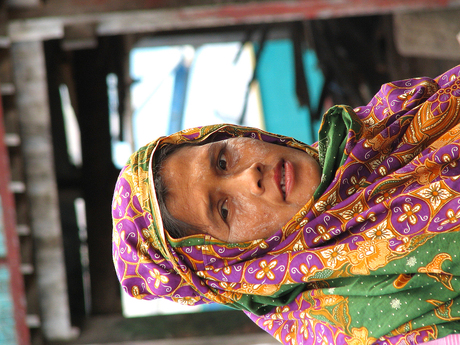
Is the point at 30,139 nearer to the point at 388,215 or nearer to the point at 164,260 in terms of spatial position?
the point at 164,260

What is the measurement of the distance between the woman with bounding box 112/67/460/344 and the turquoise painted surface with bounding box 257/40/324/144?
395cm

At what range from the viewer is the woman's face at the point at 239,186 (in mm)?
1860

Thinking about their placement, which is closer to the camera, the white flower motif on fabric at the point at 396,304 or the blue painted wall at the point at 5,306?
the white flower motif on fabric at the point at 396,304

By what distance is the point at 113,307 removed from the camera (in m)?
5.04

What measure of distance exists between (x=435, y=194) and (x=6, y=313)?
3807mm

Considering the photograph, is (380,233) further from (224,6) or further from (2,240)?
(2,240)

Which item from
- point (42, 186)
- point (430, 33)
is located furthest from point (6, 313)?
point (430, 33)

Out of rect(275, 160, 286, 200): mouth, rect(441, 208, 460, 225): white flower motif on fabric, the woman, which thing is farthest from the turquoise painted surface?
rect(441, 208, 460, 225): white flower motif on fabric

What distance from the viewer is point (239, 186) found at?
75.4 inches

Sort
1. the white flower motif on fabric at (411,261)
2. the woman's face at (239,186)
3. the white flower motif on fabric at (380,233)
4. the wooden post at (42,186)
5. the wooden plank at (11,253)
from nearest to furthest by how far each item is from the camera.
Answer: the white flower motif on fabric at (411,261), the white flower motif on fabric at (380,233), the woman's face at (239,186), the wooden plank at (11,253), the wooden post at (42,186)

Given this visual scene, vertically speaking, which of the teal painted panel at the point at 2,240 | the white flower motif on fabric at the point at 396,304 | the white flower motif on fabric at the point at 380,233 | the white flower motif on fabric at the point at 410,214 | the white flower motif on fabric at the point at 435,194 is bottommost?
the teal painted panel at the point at 2,240

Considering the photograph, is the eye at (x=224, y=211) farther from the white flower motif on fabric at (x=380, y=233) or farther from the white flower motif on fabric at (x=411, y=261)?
the white flower motif on fabric at (x=411, y=261)

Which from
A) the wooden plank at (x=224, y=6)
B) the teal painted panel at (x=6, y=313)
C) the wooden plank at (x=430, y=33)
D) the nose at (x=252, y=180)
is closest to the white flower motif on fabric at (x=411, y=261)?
the nose at (x=252, y=180)

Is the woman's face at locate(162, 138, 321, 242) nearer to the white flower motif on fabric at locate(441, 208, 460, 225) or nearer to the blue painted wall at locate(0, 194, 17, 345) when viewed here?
the white flower motif on fabric at locate(441, 208, 460, 225)
